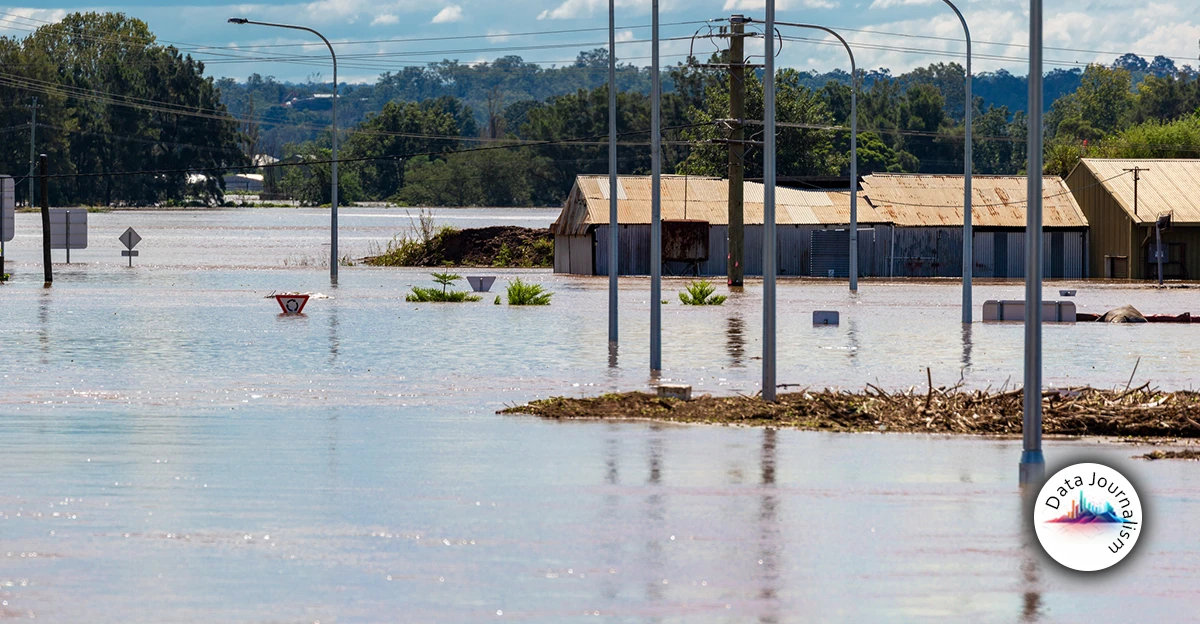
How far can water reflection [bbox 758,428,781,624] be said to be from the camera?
9430 millimetres

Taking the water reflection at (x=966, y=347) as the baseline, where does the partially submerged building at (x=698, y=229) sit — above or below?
above

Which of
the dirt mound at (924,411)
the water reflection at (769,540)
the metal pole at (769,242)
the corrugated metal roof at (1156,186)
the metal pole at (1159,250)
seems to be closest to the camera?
the water reflection at (769,540)

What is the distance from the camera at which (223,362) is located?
27484 millimetres

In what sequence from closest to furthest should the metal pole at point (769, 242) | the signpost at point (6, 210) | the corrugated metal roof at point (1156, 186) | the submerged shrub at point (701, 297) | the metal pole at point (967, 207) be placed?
the metal pole at point (769, 242), the metal pole at point (967, 207), the submerged shrub at point (701, 297), the signpost at point (6, 210), the corrugated metal roof at point (1156, 186)

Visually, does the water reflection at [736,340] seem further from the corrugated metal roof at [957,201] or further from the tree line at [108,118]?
the tree line at [108,118]

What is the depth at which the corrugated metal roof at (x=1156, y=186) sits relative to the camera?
244ft

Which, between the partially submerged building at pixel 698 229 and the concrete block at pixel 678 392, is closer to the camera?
the concrete block at pixel 678 392

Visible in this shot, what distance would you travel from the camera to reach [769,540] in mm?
11391

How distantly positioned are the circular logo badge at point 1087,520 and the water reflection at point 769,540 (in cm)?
174

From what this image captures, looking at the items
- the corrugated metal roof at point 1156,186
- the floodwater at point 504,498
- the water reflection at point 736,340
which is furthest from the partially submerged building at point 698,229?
the floodwater at point 504,498

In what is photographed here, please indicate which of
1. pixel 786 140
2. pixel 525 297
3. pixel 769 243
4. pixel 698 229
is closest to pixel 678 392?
pixel 769 243

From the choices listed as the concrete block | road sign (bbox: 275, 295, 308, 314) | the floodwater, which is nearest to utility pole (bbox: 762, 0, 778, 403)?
the concrete block

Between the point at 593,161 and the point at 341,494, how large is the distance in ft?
578

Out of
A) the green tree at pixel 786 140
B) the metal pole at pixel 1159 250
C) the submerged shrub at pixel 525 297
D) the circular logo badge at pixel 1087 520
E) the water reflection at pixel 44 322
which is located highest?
the green tree at pixel 786 140
